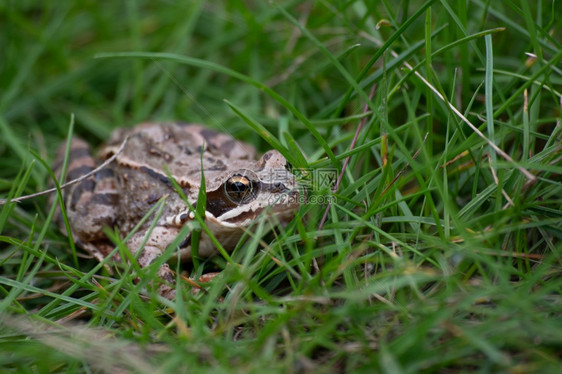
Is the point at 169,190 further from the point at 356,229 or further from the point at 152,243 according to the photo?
the point at 356,229

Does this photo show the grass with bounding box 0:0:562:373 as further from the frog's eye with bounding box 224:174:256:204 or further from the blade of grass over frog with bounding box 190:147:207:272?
the frog's eye with bounding box 224:174:256:204

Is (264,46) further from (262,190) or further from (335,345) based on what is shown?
(335,345)

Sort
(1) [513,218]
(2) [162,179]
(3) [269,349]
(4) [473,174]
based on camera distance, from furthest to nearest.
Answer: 1. (2) [162,179]
2. (4) [473,174]
3. (1) [513,218]
4. (3) [269,349]

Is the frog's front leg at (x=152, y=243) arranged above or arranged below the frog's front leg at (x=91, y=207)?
below

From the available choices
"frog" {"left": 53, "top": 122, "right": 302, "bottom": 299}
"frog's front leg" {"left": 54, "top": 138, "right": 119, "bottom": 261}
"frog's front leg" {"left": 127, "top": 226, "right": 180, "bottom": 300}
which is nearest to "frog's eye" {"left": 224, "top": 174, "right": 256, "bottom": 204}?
"frog" {"left": 53, "top": 122, "right": 302, "bottom": 299}

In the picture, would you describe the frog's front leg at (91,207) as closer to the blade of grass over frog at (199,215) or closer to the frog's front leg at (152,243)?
the frog's front leg at (152,243)

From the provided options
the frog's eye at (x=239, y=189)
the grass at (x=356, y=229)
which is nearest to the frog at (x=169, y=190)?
the frog's eye at (x=239, y=189)

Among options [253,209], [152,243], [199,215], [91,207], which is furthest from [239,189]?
[91,207]

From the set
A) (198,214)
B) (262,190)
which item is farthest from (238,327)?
(262,190)
